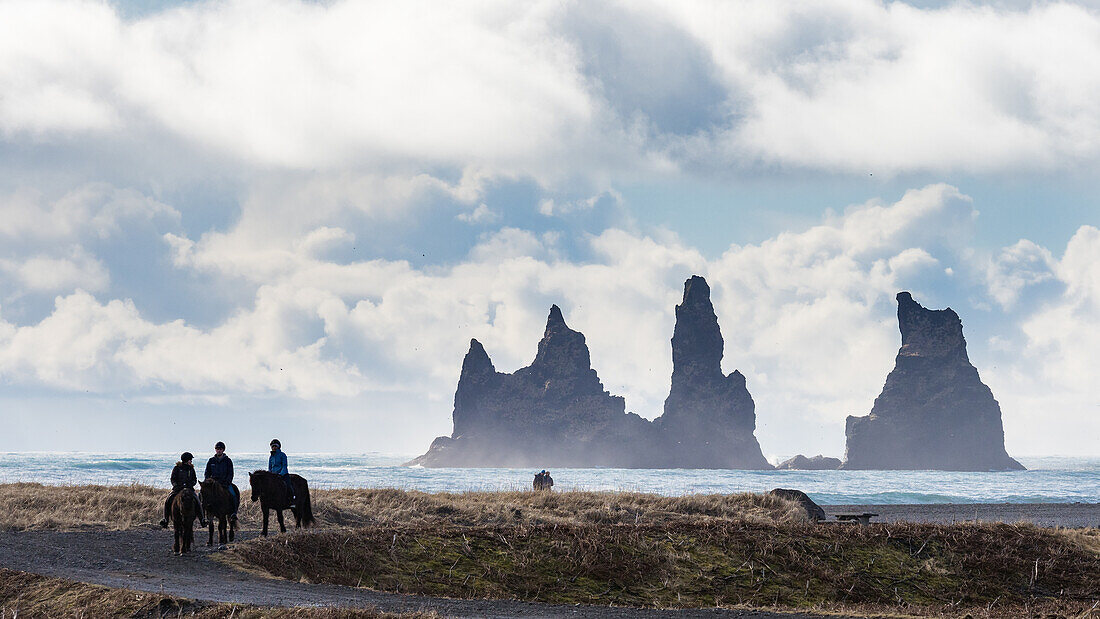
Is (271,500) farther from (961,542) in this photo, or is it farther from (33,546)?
(961,542)

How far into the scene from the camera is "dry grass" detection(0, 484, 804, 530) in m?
27.6

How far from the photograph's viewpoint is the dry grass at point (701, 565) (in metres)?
19.9

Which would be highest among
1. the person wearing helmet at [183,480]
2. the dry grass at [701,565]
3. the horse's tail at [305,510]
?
the person wearing helmet at [183,480]

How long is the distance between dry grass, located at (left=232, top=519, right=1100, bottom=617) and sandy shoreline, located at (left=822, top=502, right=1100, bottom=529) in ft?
51.3

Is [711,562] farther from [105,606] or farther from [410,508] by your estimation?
[105,606]

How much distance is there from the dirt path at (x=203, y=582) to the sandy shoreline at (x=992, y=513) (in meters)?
27.2

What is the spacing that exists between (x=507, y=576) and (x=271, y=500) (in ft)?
23.3

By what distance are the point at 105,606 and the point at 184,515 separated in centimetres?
615

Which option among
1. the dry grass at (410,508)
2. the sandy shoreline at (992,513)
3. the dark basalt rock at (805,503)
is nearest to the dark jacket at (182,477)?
the dry grass at (410,508)

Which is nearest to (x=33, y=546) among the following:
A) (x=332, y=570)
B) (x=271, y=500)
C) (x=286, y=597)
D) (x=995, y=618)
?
(x=271, y=500)

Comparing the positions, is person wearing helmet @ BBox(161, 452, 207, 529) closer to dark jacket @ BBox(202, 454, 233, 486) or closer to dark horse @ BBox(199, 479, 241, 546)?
dark horse @ BBox(199, 479, 241, 546)

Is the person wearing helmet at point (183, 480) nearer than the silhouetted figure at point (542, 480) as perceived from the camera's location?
Yes

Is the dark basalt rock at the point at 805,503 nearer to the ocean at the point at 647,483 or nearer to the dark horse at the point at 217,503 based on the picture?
the ocean at the point at 647,483

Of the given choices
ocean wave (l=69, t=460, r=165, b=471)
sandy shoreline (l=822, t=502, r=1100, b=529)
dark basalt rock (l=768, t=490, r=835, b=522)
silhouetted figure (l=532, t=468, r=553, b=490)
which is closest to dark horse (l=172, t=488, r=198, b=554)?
dark basalt rock (l=768, t=490, r=835, b=522)
